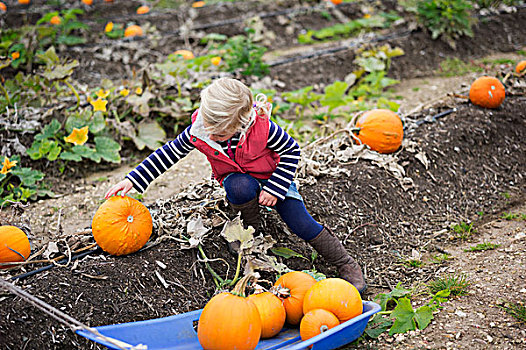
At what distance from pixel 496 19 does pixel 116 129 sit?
6.12 metres

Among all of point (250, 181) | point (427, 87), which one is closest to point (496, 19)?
point (427, 87)

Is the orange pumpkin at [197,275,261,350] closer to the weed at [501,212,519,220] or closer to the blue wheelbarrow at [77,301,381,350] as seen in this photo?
the blue wheelbarrow at [77,301,381,350]

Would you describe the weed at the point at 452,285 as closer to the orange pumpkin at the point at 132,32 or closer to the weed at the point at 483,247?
the weed at the point at 483,247

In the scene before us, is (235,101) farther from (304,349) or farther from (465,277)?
(465,277)

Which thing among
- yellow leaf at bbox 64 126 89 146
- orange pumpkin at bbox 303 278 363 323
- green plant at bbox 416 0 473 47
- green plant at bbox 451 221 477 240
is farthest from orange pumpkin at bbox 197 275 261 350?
green plant at bbox 416 0 473 47

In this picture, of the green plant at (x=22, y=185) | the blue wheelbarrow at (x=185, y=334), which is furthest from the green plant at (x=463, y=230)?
the green plant at (x=22, y=185)

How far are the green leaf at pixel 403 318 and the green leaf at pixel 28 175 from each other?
9.91 feet

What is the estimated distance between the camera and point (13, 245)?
267 centimetres

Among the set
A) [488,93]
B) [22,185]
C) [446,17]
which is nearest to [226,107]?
[22,185]

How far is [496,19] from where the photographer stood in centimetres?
789

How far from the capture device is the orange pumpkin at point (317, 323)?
234cm

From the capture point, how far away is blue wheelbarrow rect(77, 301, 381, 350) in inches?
88.9

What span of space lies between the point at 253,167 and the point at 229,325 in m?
0.93

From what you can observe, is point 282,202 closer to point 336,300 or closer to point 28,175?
point 336,300
